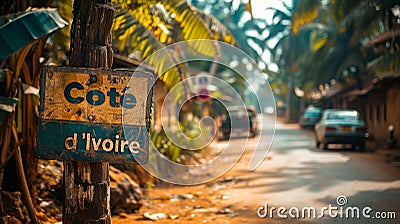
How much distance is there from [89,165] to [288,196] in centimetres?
596

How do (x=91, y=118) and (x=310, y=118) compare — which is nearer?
(x=91, y=118)

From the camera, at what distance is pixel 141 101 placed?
4.00 m

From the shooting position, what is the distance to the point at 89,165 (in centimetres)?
402

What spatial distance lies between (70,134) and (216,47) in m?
7.09

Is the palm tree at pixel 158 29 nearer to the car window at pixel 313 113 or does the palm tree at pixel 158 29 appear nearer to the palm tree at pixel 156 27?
the palm tree at pixel 156 27

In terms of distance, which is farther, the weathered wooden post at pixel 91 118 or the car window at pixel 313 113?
the car window at pixel 313 113

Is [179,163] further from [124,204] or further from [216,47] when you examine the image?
[124,204]

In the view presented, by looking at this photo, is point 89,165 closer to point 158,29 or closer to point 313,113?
point 158,29

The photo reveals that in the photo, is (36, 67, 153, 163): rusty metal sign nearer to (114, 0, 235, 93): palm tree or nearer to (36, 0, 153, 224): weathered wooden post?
(36, 0, 153, 224): weathered wooden post

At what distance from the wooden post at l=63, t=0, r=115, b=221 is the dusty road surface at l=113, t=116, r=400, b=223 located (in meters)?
3.84

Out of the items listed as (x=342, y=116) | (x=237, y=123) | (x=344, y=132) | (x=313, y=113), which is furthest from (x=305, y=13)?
(x=313, y=113)

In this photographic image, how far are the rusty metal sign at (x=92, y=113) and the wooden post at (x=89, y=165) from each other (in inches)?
6.4

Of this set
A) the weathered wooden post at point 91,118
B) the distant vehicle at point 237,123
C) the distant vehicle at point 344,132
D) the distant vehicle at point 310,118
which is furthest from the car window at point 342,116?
the weathered wooden post at point 91,118

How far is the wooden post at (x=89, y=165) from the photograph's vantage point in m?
4.03
